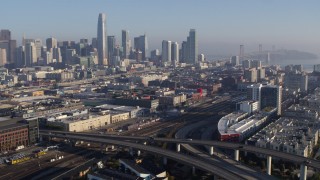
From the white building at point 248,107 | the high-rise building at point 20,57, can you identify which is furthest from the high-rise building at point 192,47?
the white building at point 248,107

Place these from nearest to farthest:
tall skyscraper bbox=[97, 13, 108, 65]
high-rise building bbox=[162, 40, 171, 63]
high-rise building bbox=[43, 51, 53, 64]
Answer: high-rise building bbox=[43, 51, 53, 64]
high-rise building bbox=[162, 40, 171, 63]
tall skyscraper bbox=[97, 13, 108, 65]

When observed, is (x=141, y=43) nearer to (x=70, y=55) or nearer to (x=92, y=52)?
(x=92, y=52)

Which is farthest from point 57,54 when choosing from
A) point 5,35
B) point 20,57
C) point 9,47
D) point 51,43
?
point 5,35

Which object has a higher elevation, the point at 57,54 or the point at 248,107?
the point at 57,54

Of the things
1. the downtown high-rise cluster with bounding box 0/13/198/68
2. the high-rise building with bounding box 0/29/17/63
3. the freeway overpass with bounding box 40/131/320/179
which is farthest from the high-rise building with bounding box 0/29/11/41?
the freeway overpass with bounding box 40/131/320/179

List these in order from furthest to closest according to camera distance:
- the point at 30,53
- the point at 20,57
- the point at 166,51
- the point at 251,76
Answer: the point at 166,51 < the point at 20,57 < the point at 30,53 < the point at 251,76

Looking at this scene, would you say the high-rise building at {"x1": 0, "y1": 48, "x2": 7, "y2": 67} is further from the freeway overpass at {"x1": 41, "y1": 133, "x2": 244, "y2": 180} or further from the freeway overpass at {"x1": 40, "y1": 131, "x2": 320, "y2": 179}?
the freeway overpass at {"x1": 41, "y1": 133, "x2": 244, "y2": 180}
